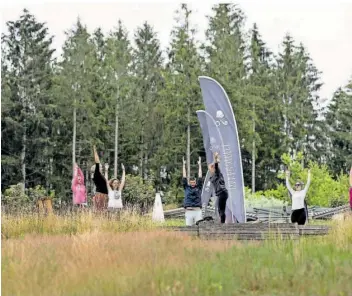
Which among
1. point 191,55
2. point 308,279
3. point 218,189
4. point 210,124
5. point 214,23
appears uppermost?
point 214,23

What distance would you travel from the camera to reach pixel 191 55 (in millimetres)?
40281

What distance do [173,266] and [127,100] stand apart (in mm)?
38131

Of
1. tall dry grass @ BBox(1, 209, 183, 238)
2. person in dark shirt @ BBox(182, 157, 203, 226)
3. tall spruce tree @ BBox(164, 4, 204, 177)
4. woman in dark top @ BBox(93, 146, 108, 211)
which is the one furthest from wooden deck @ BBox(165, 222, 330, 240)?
tall spruce tree @ BBox(164, 4, 204, 177)

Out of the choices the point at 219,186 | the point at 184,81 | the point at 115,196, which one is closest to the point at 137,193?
the point at 184,81

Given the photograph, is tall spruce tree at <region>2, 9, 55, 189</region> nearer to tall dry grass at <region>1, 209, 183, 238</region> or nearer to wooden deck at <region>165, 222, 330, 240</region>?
Result: tall dry grass at <region>1, 209, 183, 238</region>

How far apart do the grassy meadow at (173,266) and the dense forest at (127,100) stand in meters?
29.8

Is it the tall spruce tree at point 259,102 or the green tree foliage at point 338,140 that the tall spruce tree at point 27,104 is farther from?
the green tree foliage at point 338,140

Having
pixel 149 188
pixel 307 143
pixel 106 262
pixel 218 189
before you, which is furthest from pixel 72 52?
pixel 106 262

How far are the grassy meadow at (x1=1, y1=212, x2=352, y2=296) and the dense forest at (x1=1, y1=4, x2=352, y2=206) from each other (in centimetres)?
2981

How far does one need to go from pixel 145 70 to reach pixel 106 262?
4230 cm

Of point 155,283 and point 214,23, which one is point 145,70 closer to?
point 214,23

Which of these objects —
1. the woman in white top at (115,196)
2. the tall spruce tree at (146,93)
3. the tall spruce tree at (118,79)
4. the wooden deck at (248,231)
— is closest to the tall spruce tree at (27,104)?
the tall spruce tree at (118,79)

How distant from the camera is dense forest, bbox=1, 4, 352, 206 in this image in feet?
135

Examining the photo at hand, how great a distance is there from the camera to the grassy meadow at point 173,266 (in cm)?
698
